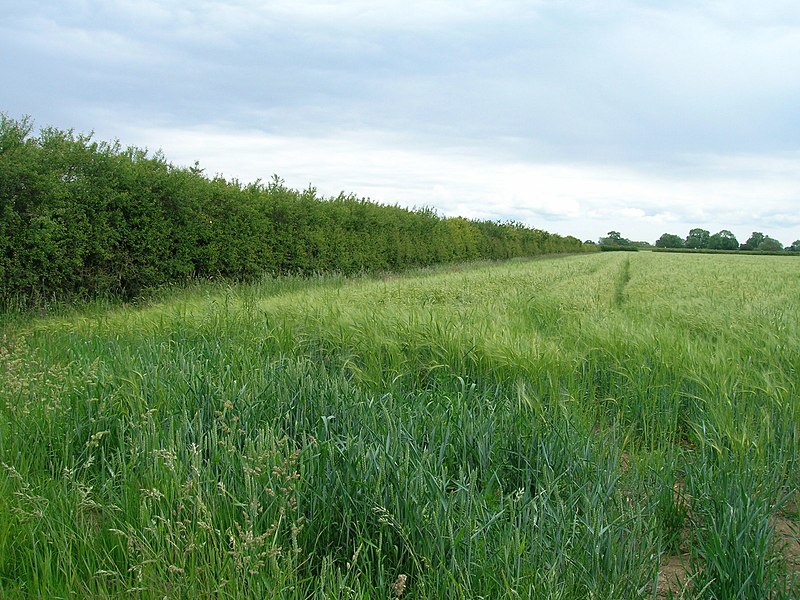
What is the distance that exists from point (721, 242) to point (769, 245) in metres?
12.1

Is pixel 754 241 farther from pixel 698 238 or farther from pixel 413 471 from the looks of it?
pixel 413 471

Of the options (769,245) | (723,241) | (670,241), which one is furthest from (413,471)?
(670,241)

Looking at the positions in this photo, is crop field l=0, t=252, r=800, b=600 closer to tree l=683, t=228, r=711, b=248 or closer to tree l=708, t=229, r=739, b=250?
tree l=708, t=229, r=739, b=250

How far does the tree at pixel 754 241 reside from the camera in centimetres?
9806

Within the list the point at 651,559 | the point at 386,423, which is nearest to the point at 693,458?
the point at 651,559

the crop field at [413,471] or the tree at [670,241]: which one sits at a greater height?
the tree at [670,241]

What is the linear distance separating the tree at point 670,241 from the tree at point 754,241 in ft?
67.3

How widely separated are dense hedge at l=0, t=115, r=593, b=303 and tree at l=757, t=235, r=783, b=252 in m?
97.2

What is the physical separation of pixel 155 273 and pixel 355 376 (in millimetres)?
8469

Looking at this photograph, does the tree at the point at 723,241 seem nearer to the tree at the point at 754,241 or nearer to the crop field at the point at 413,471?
the tree at the point at 754,241

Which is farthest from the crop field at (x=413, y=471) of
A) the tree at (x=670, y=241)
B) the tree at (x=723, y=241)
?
the tree at (x=670, y=241)

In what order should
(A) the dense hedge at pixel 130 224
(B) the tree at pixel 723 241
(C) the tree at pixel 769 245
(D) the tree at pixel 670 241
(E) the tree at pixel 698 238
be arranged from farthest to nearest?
(D) the tree at pixel 670 241 < (E) the tree at pixel 698 238 < (B) the tree at pixel 723 241 < (C) the tree at pixel 769 245 < (A) the dense hedge at pixel 130 224

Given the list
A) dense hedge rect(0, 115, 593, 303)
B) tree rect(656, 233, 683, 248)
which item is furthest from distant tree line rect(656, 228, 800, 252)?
dense hedge rect(0, 115, 593, 303)

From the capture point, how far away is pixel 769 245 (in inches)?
3713
